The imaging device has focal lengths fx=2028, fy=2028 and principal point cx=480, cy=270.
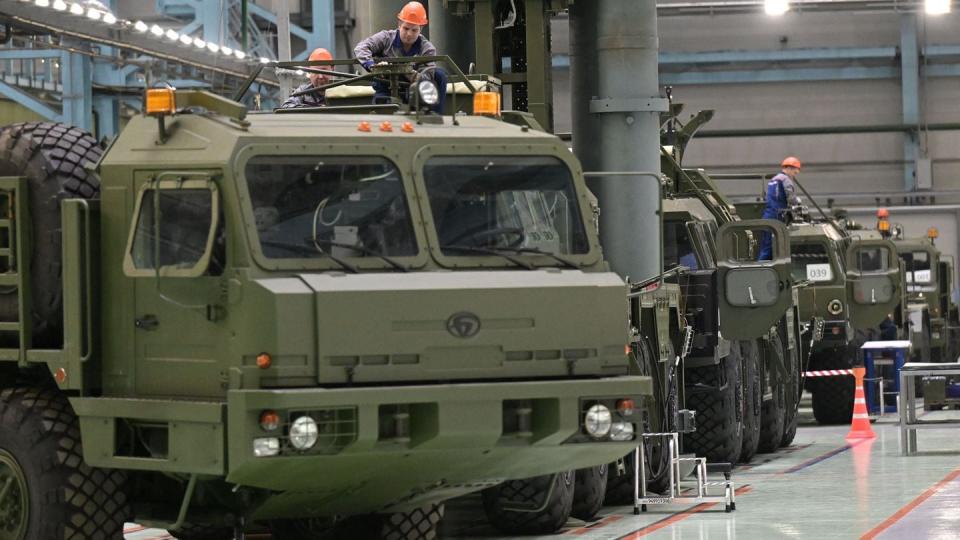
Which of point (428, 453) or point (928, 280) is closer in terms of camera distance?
point (428, 453)

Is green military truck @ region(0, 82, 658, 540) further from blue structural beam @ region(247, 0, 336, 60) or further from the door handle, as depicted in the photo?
blue structural beam @ region(247, 0, 336, 60)

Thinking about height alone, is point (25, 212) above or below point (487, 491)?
above

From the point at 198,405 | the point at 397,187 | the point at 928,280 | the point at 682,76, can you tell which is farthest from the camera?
the point at 682,76

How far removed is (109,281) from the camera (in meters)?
10.3

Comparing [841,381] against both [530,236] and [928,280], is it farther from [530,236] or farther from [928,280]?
[530,236]

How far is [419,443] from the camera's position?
9734mm

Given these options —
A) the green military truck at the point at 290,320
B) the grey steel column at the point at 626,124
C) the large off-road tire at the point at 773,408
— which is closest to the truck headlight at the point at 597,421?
the green military truck at the point at 290,320

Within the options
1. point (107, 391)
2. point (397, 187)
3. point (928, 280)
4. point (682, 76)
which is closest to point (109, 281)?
point (107, 391)

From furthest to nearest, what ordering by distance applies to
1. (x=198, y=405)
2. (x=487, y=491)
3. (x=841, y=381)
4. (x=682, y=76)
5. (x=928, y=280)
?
(x=682, y=76), (x=928, y=280), (x=841, y=381), (x=487, y=491), (x=198, y=405)

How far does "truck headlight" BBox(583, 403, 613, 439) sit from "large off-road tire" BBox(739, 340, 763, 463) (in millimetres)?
9131

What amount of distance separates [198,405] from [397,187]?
5.05ft

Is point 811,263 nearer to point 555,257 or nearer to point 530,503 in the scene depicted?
point 530,503

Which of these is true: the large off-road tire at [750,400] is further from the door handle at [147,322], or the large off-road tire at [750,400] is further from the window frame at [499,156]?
the door handle at [147,322]

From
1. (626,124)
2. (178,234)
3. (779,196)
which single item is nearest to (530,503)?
(178,234)
